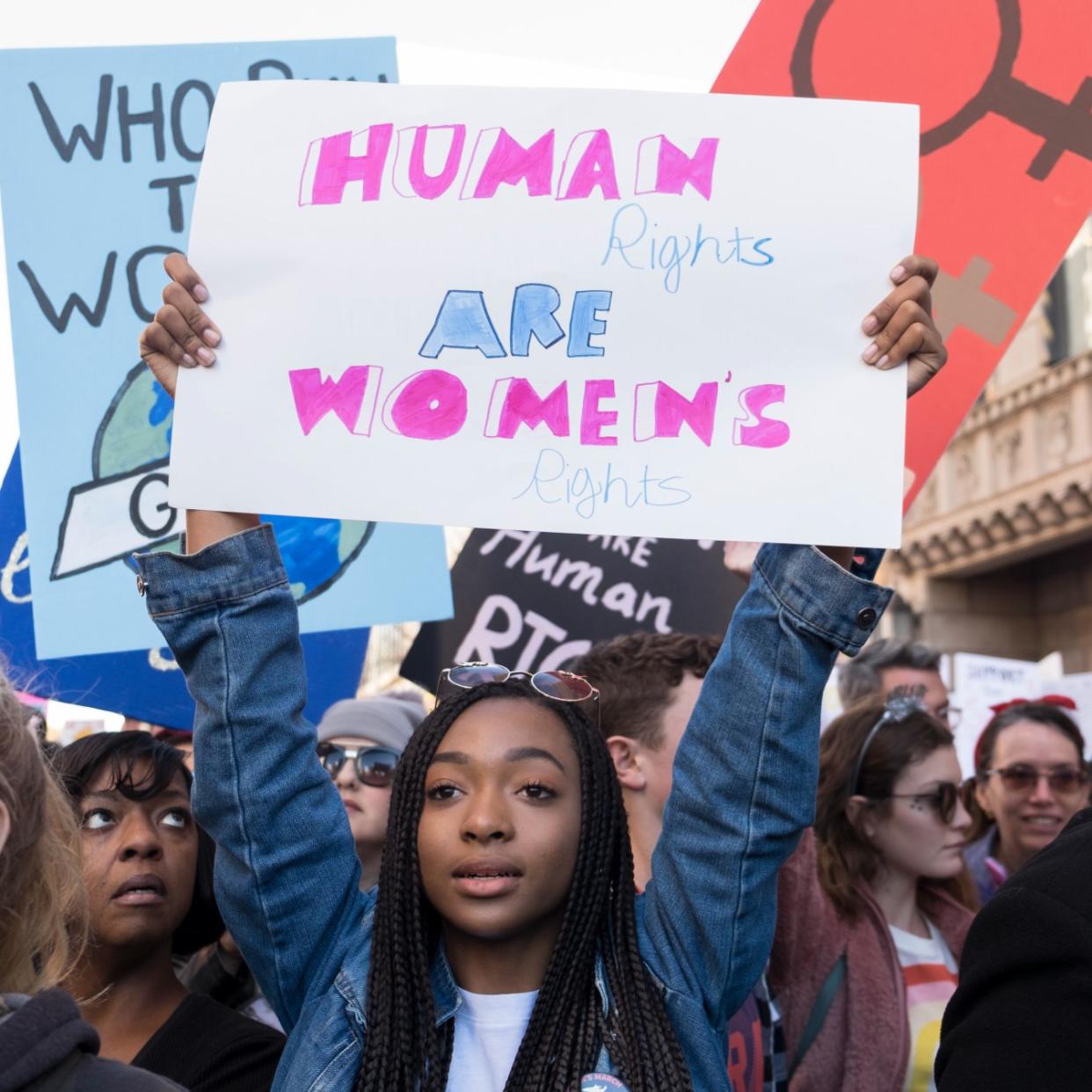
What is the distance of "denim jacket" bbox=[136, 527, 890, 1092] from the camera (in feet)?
6.11

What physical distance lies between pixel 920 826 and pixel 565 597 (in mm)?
993

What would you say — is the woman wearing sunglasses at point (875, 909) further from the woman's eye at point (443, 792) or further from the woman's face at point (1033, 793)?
the woman's eye at point (443, 792)

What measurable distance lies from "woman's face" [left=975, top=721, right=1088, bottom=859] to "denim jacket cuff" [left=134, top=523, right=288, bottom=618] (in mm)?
3052

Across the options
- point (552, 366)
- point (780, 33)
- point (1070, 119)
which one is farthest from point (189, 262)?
point (1070, 119)

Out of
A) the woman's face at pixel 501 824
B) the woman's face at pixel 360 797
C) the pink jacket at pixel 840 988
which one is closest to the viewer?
the woman's face at pixel 501 824

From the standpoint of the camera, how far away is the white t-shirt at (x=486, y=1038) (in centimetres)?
183

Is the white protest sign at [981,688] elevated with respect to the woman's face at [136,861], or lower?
elevated

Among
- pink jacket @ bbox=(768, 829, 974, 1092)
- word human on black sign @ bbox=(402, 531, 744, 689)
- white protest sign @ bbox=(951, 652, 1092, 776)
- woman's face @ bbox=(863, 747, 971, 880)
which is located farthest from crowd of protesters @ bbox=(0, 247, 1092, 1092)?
white protest sign @ bbox=(951, 652, 1092, 776)

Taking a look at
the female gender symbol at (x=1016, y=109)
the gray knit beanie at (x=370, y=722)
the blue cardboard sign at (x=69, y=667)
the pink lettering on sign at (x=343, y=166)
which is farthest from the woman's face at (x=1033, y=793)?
the pink lettering on sign at (x=343, y=166)

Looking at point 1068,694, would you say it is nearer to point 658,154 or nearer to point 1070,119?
point 1070,119

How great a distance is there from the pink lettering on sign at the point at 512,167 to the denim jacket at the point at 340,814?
0.56 meters

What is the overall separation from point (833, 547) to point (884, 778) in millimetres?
1693

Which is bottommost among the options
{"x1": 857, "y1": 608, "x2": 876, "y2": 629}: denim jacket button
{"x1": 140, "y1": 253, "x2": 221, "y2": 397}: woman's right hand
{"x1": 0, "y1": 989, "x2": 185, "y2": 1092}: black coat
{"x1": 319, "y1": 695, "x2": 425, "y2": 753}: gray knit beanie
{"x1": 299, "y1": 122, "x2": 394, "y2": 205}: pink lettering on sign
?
{"x1": 0, "y1": 989, "x2": 185, "y2": 1092}: black coat

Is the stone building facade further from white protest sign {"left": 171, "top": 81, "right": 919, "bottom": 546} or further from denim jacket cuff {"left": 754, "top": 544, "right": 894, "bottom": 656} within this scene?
denim jacket cuff {"left": 754, "top": 544, "right": 894, "bottom": 656}
